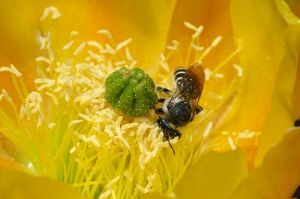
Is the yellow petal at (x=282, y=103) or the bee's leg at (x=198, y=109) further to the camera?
the bee's leg at (x=198, y=109)

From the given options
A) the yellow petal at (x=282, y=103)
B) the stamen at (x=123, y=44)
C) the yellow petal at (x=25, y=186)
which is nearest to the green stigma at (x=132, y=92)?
the stamen at (x=123, y=44)

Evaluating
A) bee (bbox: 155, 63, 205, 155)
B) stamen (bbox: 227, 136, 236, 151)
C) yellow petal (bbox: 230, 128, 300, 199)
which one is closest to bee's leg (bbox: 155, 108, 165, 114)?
bee (bbox: 155, 63, 205, 155)

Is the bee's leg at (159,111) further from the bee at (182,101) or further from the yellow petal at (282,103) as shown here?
the yellow petal at (282,103)

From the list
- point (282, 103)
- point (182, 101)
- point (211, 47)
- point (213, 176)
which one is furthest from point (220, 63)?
point (213, 176)

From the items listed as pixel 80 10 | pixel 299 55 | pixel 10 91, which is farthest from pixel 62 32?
pixel 299 55

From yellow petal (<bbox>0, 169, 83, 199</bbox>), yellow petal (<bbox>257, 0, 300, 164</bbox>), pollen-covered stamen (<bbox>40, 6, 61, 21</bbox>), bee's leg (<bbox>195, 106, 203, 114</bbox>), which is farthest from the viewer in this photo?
pollen-covered stamen (<bbox>40, 6, 61, 21</bbox>)

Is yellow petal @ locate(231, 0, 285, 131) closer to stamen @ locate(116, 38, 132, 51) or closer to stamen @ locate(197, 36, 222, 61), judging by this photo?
stamen @ locate(197, 36, 222, 61)

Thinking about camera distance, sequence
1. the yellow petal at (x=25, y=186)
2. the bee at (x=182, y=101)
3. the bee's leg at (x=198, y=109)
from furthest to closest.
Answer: the bee's leg at (x=198, y=109)
the bee at (x=182, y=101)
the yellow petal at (x=25, y=186)
